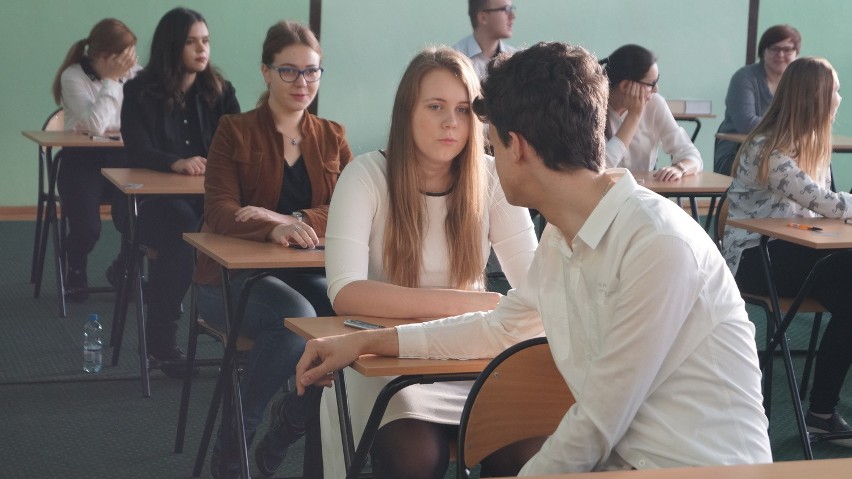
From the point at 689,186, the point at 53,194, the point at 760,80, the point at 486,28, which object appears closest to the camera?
the point at 689,186

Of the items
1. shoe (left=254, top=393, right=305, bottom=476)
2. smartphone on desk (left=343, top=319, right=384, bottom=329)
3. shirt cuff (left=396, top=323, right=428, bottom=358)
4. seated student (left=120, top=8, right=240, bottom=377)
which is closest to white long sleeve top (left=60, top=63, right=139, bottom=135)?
seated student (left=120, top=8, right=240, bottom=377)

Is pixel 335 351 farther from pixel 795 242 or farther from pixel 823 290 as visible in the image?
pixel 823 290

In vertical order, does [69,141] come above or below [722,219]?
above

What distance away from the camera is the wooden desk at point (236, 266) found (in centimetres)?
280

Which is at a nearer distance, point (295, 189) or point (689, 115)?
point (295, 189)

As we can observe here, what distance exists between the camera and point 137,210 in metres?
4.16

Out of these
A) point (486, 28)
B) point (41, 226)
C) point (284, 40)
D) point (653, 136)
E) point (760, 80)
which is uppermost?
point (486, 28)

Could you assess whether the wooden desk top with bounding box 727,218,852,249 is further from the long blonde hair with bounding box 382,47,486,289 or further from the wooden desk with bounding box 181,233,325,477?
the wooden desk with bounding box 181,233,325,477

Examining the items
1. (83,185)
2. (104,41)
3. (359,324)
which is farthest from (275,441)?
(104,41)

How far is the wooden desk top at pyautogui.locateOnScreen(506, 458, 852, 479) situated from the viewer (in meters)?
1.26

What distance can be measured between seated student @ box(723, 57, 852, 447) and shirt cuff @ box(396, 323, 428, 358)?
77.3 inches

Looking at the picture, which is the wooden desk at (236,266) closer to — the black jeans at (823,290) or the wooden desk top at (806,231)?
the wooden desk top at (806,231)

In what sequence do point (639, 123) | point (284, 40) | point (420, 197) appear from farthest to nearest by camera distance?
point (639, 123), point (284, 40), point (420, 197)

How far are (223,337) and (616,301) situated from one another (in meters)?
1.67
